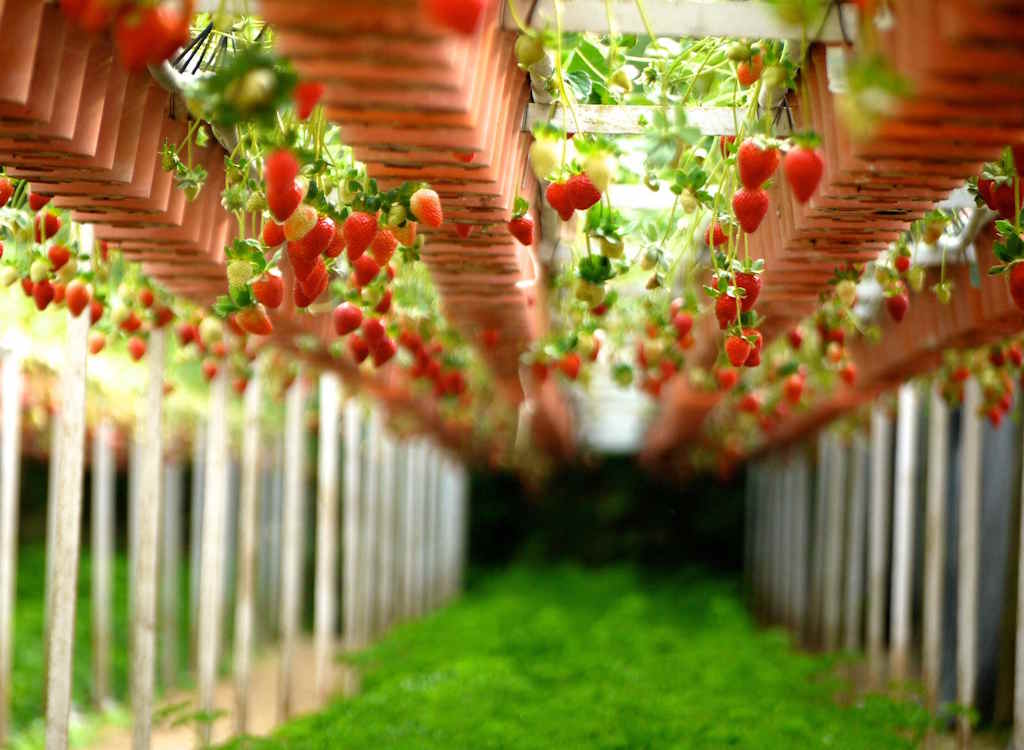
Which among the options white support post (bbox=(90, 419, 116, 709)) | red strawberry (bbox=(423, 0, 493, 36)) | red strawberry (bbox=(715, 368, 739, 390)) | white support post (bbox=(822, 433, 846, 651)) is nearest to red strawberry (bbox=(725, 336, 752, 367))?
red strawberry (bbox=(423, 0, 493, 36))

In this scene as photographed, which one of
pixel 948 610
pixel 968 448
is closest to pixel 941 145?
pixel 968 448

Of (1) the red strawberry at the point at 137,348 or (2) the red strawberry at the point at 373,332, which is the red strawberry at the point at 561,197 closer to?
(2) the red strawberry at the point at 373,332

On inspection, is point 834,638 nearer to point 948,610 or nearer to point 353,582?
point 948,610

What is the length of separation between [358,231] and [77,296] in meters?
1.34

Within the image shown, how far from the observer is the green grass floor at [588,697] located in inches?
162

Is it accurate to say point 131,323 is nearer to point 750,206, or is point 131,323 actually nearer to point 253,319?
point 253,319

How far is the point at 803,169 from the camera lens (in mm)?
1919

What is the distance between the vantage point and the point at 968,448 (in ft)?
17.9

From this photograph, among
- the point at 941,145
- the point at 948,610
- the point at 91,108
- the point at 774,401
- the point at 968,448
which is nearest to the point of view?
the point at 941,145

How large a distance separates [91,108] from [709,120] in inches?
49.1

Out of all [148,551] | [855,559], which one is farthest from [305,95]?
[855,559]

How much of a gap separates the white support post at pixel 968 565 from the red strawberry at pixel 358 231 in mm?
3684

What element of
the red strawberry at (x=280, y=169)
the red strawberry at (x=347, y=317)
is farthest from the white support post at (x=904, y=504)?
the red strawberry at (x=280, y=169)

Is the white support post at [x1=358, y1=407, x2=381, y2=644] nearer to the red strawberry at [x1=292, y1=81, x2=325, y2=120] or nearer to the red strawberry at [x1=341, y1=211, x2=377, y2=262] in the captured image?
the red strawberry at [x1=341, y1=211, x2=377, y2=262]
